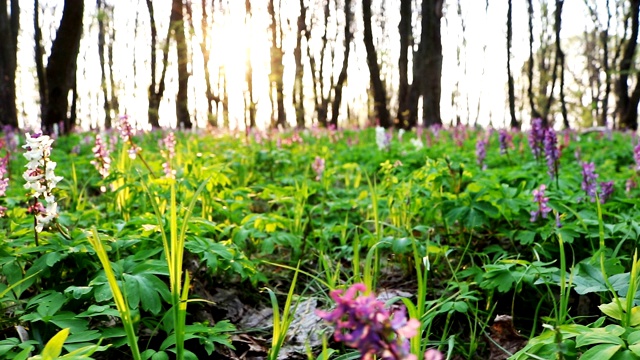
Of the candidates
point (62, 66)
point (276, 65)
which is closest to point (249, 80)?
point (276, 65)

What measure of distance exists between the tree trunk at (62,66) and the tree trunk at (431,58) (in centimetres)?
831

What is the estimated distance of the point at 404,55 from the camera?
17.8 m

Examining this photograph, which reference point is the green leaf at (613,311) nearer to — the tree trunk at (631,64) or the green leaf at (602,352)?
the green leaf at (602,352)

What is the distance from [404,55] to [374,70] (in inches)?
121

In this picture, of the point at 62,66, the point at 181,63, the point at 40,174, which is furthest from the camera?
the point at 181,63

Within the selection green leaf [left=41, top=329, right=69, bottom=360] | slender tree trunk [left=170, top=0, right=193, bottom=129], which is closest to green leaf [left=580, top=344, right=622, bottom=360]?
green leaf [left=41, top=329, right=69, bottom=360]

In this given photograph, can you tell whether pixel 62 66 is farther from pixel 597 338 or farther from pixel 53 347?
pixel 597 338

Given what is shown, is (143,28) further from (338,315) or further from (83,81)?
(338,315)

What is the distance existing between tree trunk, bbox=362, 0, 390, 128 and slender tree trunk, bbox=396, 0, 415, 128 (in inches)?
31.7

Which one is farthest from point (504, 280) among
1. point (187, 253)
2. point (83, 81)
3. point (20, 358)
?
point (83, 81)

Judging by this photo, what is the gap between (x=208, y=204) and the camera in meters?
3.32

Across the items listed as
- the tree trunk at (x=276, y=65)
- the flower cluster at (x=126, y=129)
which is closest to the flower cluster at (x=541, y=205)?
the flower cluster at (x=126, y=129)

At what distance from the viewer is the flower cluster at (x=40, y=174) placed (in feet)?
6.21

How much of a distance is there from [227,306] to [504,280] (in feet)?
4.45
